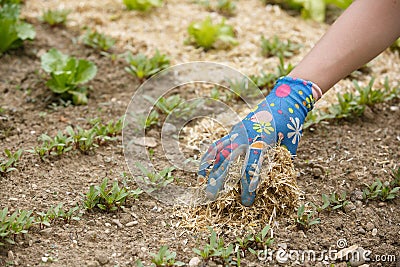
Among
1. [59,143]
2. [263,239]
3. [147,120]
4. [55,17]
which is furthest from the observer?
[55,17]

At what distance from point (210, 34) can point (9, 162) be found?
146cm

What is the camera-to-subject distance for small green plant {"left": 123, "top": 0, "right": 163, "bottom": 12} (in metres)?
3.48

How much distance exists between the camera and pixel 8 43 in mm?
2957

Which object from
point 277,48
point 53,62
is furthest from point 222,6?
point 53,62

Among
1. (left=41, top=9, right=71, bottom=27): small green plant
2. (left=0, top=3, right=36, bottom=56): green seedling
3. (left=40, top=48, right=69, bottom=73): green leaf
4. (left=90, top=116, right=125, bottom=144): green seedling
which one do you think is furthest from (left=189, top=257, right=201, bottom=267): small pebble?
(left=41, top=9, right=71, bottom=27): small green plant

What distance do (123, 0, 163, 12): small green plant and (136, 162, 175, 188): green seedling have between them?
63.0 inches

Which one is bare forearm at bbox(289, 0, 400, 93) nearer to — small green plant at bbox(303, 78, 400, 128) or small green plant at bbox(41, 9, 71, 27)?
small green plant at bbox(303, 78, 400, 128)

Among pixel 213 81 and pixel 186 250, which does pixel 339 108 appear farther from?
pixel 186 250

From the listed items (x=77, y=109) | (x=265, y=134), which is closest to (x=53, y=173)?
(x=77, y=109)

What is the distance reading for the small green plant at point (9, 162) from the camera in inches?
85.0

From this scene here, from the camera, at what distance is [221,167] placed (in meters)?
1.96

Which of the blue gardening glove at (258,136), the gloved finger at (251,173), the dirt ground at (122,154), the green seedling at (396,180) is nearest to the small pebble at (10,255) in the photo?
the dirt ground at (122,154)

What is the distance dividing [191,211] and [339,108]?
1.01m

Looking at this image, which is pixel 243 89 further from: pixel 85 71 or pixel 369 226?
pixel 369 226
